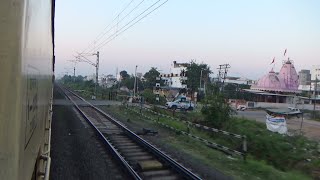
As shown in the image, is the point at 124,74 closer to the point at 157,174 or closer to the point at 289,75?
the point at 289,75

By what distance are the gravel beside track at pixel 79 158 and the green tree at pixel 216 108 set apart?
8.77 meters

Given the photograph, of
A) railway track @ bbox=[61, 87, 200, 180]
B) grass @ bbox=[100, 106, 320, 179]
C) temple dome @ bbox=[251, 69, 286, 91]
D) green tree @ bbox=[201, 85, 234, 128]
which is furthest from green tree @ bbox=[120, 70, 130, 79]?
railway track @ bbox=[61, 87, 200, 180]

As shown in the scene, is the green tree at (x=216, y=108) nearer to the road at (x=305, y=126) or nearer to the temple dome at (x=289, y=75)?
the road at (x=305, y=126)

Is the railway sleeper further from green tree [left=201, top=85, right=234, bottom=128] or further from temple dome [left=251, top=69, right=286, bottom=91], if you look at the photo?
temple dome [left=251, top=69, right=286, bottom=91]

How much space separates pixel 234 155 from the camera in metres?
14.7

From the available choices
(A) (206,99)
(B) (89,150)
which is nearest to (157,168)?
(B) (89,150)

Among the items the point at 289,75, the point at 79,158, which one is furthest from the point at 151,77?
the point at 79,158

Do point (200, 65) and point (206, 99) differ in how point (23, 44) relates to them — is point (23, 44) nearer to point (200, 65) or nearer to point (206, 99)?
point (206, 99)

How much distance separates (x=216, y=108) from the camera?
81.7 feet

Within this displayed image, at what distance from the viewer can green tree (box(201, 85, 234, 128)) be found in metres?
24.7

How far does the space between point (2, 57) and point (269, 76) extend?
104 meters

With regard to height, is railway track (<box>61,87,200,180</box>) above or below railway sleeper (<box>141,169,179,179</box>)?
above

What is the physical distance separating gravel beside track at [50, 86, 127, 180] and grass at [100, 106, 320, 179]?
3204 mm

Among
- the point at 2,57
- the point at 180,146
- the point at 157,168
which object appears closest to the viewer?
the point at 2,57
